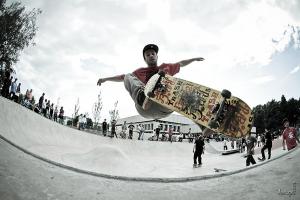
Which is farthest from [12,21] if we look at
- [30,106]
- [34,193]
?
[34,193]

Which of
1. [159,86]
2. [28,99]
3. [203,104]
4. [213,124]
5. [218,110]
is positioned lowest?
[213,124]

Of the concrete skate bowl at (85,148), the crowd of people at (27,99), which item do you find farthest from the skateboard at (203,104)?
the crowd of people at (27,99)

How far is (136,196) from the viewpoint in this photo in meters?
4.33

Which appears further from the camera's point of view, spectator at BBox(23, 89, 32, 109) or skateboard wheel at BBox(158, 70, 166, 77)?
spectator at BBox(23, 89, 32, 109)

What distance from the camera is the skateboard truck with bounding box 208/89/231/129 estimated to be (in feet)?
16.3

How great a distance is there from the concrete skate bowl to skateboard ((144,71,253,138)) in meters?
1.01

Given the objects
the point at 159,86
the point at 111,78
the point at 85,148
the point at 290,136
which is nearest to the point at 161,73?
the point at 159,86

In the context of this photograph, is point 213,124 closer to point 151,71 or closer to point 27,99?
point 151,71

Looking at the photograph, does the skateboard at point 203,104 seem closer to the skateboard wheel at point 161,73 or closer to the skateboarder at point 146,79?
the skateboard wheel at point 161,73

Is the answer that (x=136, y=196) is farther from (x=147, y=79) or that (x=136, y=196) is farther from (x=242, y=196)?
(x=147, y=79)

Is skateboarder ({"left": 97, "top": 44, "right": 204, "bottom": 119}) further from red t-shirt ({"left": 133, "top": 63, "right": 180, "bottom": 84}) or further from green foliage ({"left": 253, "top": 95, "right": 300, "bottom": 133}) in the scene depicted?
green foliage ({"left": 253, "top": 95, "right": 300, "bottom": 133})

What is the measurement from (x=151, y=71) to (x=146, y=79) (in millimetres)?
198

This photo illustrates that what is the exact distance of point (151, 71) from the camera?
5535mm

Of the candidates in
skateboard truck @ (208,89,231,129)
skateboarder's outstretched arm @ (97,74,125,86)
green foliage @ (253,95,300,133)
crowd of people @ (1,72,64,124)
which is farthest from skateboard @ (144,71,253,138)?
crowd of people @ (1,72,64,124)
